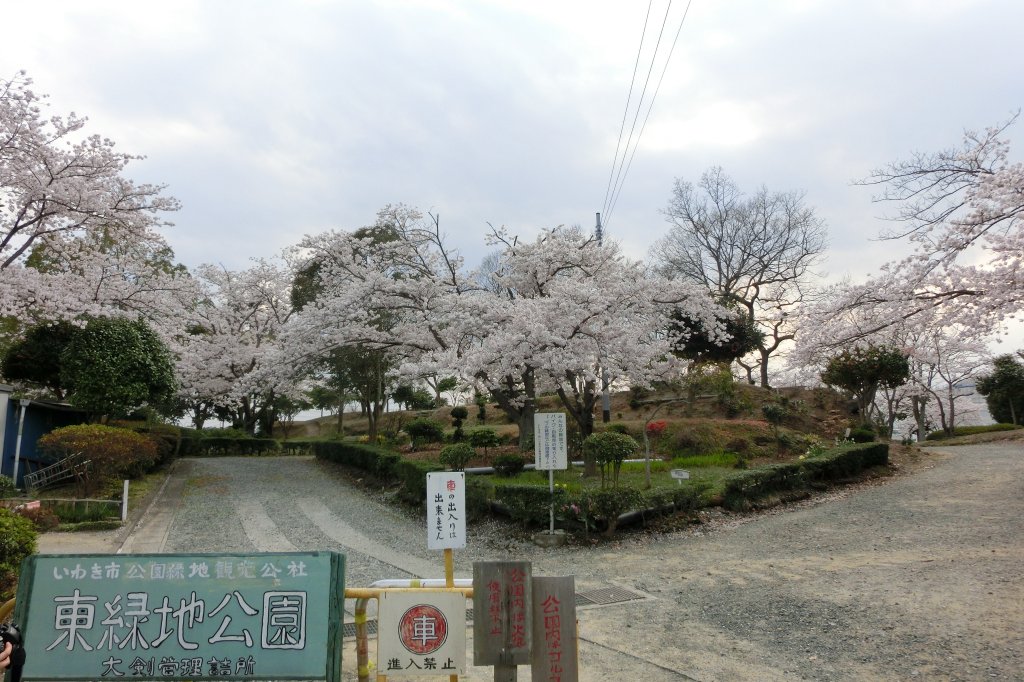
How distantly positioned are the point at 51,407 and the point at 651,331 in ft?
46.7

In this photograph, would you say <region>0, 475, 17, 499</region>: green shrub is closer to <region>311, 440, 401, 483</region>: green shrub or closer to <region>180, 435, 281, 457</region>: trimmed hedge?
<region>311, 440, 401, 483</region>: green shrub

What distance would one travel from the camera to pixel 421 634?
3885mm

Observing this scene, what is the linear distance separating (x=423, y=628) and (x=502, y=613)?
1.85ft

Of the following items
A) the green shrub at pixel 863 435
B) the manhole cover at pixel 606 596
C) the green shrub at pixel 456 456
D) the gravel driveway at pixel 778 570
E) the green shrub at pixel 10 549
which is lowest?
the manhole cover at pixel 606 596

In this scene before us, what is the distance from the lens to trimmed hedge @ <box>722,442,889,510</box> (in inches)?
436

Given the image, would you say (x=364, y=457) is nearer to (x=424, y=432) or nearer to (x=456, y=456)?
(x=424, y=432)

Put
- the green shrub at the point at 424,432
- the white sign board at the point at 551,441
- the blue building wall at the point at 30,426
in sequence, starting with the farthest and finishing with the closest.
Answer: the green shrub at the point at 424,432, the blue building wall at the point at 30,426, the white sign board at the point at 551,441

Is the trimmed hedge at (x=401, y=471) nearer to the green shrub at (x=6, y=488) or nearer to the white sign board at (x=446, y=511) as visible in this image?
the white sign board at (x=446, y=511)

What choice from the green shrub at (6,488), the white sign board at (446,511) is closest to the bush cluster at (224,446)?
the green shrub at (6,488)

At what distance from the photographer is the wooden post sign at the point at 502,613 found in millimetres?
3625

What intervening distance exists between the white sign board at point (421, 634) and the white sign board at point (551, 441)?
20.5 ft

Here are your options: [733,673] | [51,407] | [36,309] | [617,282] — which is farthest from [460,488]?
[51,407]

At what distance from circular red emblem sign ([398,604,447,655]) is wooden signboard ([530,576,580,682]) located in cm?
61

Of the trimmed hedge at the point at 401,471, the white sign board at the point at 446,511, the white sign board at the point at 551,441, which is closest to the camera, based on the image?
the white sign board at the point at 446,511
